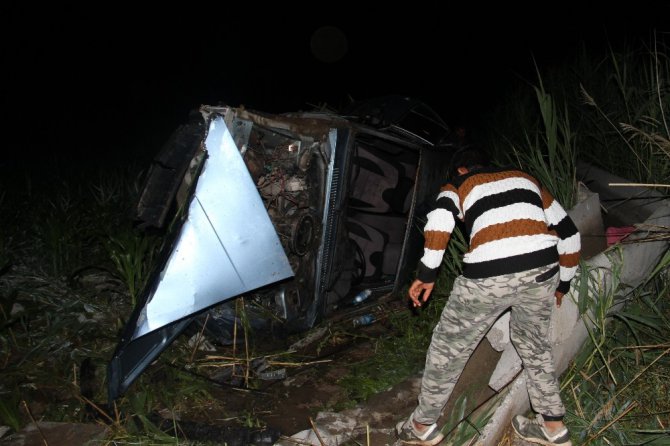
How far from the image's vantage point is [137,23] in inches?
708

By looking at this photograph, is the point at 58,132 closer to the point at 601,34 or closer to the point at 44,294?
the point at 44,294

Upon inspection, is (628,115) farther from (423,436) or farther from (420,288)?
(423,436)

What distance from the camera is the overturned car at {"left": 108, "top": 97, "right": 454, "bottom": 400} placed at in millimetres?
2693

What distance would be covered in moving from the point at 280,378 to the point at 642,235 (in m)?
2.40

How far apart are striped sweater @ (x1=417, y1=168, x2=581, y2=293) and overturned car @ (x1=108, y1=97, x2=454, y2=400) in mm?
1040

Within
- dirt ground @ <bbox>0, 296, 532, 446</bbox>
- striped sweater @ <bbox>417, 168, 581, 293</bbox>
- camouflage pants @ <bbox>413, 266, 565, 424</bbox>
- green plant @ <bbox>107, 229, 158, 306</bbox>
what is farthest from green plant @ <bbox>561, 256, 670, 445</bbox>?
green plant @ <bbox>107, 229, 158, 306</bbox>

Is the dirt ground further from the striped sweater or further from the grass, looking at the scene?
the striped sweater

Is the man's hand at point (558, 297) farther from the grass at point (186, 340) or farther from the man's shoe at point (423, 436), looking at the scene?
the man's shoe at point (423, 436)

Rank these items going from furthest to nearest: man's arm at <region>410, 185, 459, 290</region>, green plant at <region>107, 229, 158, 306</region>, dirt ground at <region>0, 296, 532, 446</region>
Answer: green plant at <region>107, 229, 158, 306</region> < dirt ground at <region>0, 296, 532, 446</region> < man's arm at <region>410, 185, 459, 290</region>

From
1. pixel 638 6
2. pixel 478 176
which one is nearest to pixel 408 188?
pixel 478 176

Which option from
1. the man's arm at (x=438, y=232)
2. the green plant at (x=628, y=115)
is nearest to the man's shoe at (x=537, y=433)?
the man's arm at (x=438, y=232)

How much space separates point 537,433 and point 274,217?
1.91 metres

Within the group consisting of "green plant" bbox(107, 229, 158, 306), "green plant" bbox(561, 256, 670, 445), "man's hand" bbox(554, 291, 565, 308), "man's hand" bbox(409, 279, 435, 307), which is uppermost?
"green plant" bbox(107, 229, 158, 306)

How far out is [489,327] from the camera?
7.72 feet
